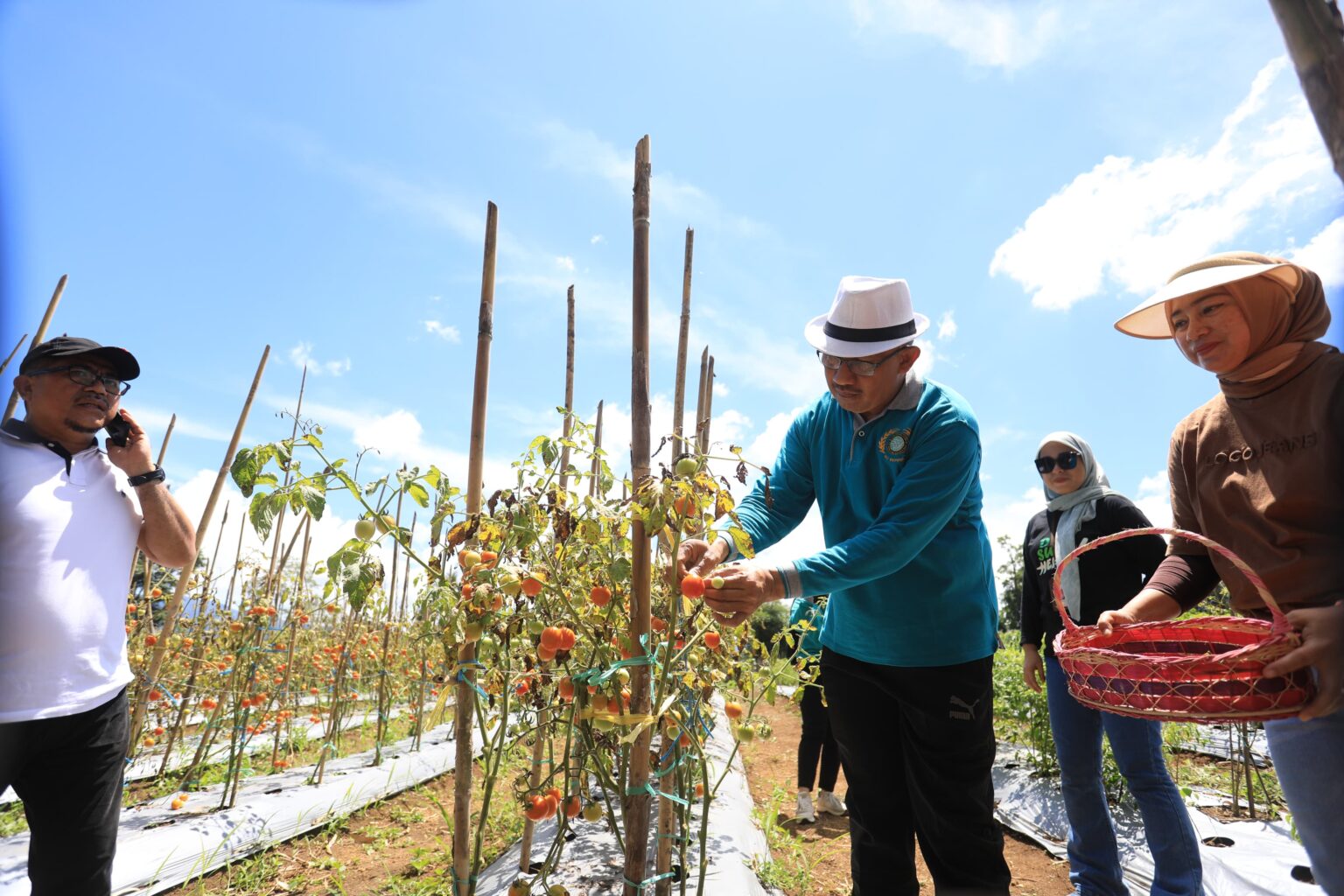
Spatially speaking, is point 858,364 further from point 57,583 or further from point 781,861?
point 781,861

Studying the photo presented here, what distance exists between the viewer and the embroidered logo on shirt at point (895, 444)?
177 centimetres

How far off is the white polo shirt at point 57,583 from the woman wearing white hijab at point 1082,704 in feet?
9.58

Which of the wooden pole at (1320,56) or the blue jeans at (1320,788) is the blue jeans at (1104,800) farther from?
the wooden pole at (1320,56)

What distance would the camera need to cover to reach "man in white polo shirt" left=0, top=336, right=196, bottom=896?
5.53 feet

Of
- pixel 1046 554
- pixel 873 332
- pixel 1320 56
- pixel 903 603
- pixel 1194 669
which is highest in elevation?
pixel 1320 56

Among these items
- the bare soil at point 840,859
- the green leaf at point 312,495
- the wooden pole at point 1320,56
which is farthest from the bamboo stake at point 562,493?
the wooden pole at point 1320,56

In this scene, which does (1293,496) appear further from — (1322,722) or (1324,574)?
(1322,722)

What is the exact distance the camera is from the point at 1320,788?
104 cm

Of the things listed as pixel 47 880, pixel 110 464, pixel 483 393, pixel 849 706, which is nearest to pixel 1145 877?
pixel 849 706

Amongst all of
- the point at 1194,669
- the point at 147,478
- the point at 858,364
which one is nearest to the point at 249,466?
the point at 147,478

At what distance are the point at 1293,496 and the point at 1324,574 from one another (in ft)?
0.42

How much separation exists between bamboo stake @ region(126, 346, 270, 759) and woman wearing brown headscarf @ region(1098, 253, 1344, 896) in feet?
11.5

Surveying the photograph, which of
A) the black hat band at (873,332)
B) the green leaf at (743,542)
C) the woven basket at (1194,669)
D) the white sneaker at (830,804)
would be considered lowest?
the white sneaker at (830,804)

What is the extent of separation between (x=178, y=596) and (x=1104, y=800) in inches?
159
